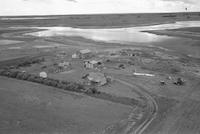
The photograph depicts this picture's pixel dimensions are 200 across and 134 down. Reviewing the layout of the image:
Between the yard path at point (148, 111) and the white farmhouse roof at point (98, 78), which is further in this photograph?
the white farmhouse roof at point (98, 78)

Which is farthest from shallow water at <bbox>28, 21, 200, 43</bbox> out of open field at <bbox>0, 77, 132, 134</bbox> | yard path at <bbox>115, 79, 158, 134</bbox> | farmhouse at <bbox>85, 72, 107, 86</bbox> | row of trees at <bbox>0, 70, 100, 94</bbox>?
open field at <bbox>0, 77, 132, 134</bbox>

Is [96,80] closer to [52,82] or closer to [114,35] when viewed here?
[52,82]

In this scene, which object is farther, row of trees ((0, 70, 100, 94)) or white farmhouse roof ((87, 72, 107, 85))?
white farmhouse roof ((87, 72, 107, 85))

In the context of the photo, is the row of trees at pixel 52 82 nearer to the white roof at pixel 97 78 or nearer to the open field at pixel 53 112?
the open field at pixel 53 112

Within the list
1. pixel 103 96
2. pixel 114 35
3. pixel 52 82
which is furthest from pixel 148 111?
pixel 114 35

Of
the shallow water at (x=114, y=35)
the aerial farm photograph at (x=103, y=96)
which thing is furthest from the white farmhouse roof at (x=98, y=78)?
the shallow water at (x=114, y=35)

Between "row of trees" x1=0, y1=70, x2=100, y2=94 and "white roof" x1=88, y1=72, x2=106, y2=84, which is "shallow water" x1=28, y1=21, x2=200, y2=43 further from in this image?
"row of trees" x1=0, y1=70, x2=100, y2=94

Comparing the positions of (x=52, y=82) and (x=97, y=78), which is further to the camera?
(x=97, y=78)

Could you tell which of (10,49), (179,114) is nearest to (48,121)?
(179,114)
